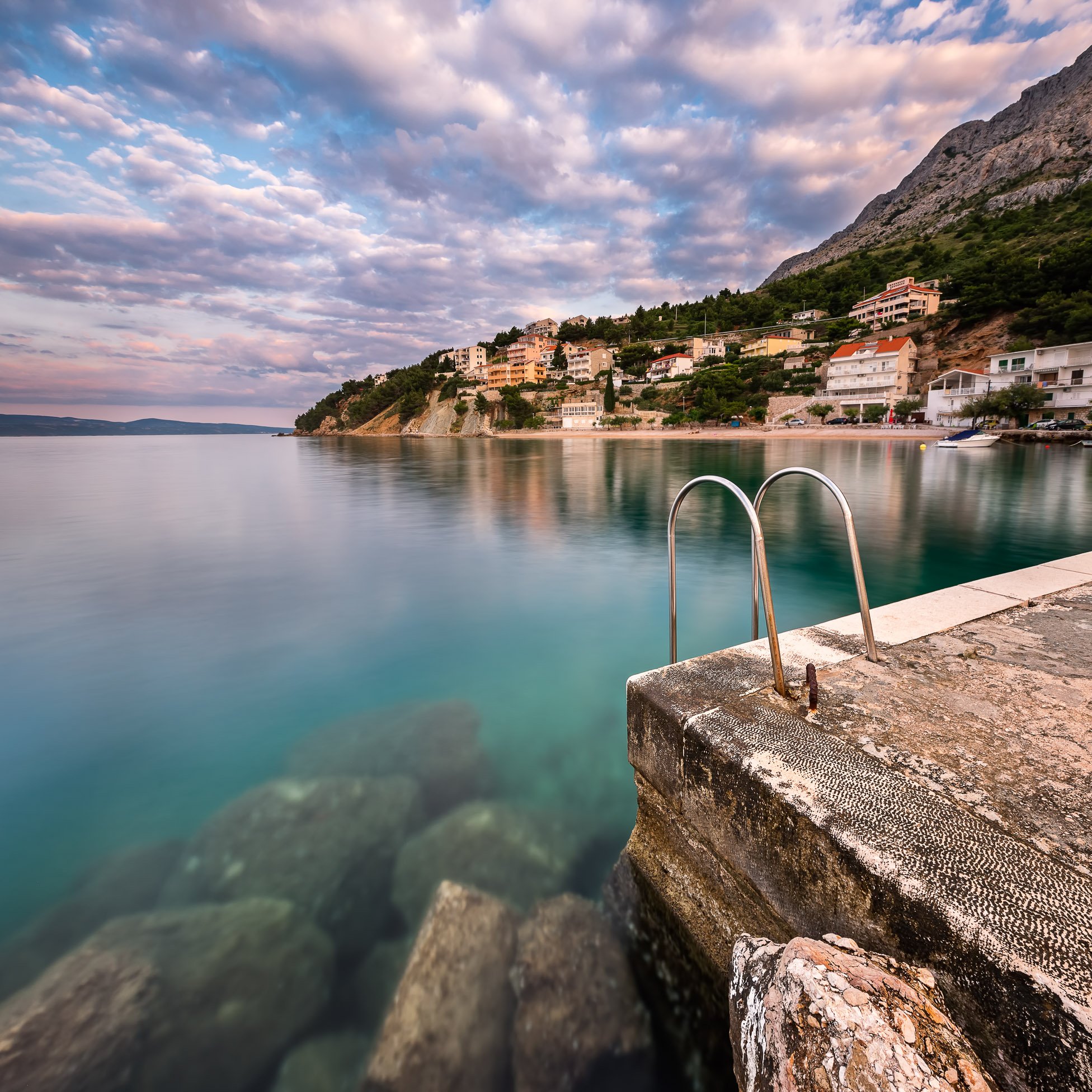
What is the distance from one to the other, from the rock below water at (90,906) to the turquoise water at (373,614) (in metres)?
0.19

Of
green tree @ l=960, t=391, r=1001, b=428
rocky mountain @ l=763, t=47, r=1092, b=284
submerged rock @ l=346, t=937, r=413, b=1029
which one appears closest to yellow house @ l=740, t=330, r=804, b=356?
green tree @ l=960, t=391, r=1001, b=428

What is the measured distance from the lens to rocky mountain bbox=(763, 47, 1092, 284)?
298 feet

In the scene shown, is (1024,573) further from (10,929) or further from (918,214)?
(918,214)

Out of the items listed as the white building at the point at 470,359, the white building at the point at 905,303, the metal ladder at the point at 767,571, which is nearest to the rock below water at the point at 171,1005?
the metal ladder at the point at 767,571

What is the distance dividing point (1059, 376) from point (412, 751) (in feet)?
196

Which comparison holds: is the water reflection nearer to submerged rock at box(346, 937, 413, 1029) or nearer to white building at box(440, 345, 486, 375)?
submerged rock at box(346, 937, 413, 1029)

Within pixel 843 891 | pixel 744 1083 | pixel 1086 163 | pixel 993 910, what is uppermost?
pixel 1086 163

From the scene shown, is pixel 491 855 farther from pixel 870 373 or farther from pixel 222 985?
pixel 870 373

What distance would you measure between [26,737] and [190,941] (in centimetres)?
377

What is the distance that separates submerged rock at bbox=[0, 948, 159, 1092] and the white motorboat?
147 feet

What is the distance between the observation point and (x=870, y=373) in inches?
2306

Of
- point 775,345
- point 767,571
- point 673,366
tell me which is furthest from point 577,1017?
point 673,366

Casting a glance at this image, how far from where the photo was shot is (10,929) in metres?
3.22

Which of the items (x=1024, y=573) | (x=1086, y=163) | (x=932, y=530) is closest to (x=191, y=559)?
(x=1024, y=573)
